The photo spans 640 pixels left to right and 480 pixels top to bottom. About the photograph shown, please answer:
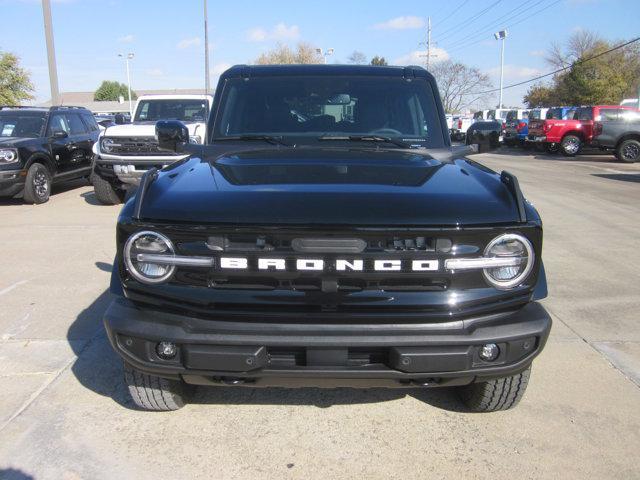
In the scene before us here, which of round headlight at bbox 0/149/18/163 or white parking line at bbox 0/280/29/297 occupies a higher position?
round headlight at bbox 0/149/18/163

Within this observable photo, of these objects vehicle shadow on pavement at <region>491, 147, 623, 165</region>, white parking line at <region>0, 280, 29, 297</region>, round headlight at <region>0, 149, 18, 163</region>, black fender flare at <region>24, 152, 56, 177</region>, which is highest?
round headlight at <region>0, 149, 18, 163</region>

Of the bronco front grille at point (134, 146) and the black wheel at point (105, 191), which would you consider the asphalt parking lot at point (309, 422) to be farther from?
the black wheel at point (105, 191)

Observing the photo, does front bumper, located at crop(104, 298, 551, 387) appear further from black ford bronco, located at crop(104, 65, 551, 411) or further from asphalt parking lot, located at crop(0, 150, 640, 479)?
asphalt parking lot, located at crop(0, 150, 640, 479)

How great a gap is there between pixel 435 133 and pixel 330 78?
0.82 m

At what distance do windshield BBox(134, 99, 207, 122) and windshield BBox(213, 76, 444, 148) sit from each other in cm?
767

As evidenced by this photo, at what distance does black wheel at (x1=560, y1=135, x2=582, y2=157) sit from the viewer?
2325 centimetres

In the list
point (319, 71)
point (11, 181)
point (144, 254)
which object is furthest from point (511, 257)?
point (11, 181)

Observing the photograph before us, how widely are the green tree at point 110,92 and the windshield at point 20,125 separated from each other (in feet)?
319

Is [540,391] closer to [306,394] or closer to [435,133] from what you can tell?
[306,394]

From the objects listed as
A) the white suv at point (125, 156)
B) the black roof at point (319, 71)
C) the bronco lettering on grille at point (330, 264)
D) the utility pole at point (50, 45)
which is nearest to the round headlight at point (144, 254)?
the bronco lettering on grille at point (330, 264)

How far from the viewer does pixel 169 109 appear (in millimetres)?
11266

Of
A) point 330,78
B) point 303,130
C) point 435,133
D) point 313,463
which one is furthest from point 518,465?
point 330,78

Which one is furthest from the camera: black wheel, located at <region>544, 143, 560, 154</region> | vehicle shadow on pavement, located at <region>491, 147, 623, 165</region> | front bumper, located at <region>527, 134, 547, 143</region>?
black wheel, located at <region>544, 143, 560, 154</region>

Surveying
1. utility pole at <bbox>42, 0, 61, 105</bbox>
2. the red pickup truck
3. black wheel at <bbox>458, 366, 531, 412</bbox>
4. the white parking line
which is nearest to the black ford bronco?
black wheel at <bbox>458, 366, 531, 412</bbox>
